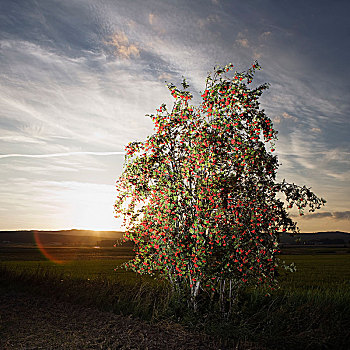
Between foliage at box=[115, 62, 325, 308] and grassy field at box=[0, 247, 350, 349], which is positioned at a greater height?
foliage at box=[115, 62, 325, 308]

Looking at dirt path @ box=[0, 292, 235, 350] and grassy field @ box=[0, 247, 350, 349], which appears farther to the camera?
grassy field @ box=[0, 247, 350, 349]

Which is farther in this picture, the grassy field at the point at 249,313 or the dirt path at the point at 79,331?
the grassy field at the point at 249,313

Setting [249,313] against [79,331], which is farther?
[249,313]

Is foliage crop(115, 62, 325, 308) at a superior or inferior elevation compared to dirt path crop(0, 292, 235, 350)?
superior

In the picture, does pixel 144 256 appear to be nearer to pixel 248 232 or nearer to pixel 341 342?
pixel 248 232

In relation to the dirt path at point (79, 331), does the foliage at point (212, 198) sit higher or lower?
higher

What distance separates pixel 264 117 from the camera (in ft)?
34.1

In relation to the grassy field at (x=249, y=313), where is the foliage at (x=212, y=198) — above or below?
above

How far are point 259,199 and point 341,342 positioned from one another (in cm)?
453

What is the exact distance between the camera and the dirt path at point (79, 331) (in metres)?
7.82

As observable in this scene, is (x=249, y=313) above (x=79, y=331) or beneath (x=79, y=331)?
above

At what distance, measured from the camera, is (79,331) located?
28.9ft

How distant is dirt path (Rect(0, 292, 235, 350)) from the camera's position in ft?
25.7

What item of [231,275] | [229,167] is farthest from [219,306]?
[229,167]
